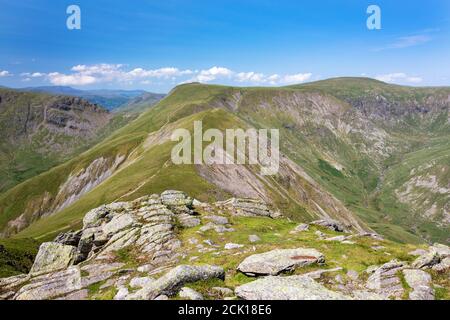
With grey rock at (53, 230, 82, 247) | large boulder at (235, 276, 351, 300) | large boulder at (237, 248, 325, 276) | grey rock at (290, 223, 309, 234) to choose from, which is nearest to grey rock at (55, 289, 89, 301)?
large boulder at (237, 248, 325, 276)

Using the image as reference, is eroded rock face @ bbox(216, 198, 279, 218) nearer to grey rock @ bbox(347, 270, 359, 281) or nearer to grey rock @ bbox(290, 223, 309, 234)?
grey rock @ bbox(290, 223, 309, 234)

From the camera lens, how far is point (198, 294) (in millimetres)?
27031

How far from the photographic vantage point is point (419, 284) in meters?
29.5

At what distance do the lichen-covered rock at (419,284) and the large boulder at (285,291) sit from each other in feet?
20.4

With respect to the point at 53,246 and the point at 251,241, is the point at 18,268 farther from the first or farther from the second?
the point at 251,241

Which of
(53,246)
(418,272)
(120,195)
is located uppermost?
(418,272)

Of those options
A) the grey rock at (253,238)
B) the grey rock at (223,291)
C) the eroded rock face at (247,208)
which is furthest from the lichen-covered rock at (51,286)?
the eroded rock face at (247,208)

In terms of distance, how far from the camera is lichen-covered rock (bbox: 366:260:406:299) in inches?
1131

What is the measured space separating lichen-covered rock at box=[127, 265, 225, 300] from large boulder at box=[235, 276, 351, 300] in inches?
143

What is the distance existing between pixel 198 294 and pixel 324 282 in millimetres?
11290

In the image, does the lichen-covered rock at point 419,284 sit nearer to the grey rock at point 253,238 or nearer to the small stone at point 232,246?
the small stone at point 232,246

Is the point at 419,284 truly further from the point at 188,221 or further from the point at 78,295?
the point at 188,221

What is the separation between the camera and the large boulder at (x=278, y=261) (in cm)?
3266
